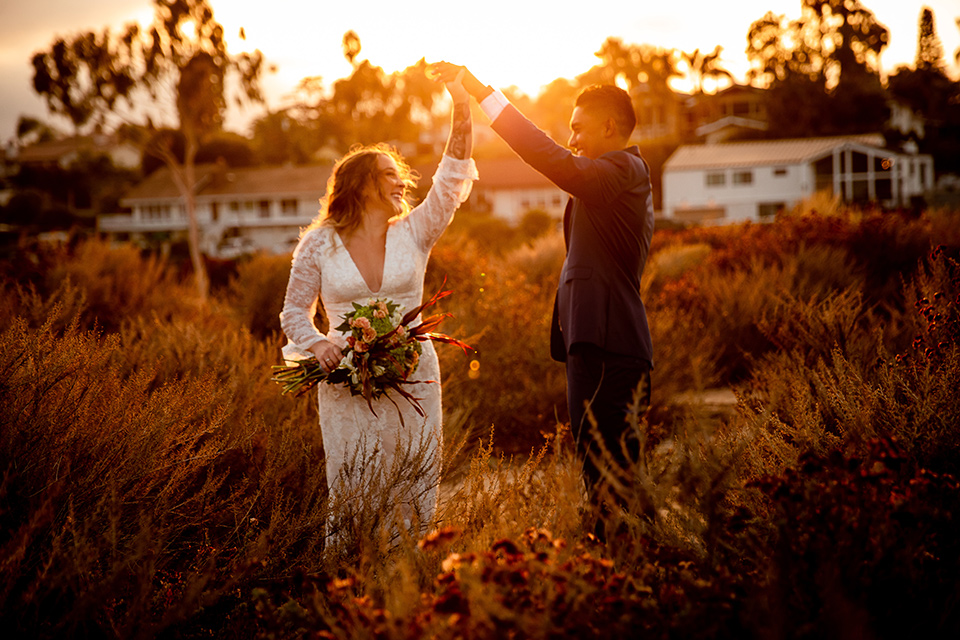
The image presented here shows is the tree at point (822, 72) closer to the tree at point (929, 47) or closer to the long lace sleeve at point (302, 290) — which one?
the tree at point (929, 47)

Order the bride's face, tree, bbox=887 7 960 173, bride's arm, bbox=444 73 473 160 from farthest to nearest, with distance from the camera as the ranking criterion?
tree, bbox=887 7 960 173, the bride's face, bride's arm, bbox=444 73 473 160

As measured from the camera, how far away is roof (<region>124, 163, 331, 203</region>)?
61.7 m

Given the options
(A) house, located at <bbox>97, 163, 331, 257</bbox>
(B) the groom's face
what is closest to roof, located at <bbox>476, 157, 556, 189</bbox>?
(A) house, located at <bbox>97, 163, 331, 257</bbox>

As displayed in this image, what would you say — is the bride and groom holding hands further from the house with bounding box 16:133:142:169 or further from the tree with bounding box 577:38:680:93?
the house with bounding box 16:133:142:169

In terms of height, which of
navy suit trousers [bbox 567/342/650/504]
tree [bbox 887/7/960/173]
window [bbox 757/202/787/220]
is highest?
tree [bbox 887/7/960/173]

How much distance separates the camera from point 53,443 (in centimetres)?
283

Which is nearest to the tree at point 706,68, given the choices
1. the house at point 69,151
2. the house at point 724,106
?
the house at point 724,106

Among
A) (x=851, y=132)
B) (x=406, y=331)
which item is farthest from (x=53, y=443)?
(x=851, y=132)

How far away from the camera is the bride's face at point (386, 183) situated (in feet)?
12.4

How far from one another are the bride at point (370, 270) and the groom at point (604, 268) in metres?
0.63

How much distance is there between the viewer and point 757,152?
51938 mm

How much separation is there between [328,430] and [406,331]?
0.63m

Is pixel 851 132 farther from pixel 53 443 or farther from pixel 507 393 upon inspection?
pixel 53 443

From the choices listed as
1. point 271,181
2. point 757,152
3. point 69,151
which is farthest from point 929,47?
point 69,151
